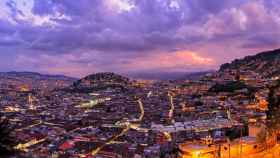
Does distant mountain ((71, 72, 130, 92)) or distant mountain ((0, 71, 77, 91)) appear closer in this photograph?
distant mountain ((71, 72, 130, 92))

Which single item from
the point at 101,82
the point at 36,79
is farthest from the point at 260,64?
the point at 36,79

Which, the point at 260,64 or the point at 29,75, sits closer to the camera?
the point at 260,64

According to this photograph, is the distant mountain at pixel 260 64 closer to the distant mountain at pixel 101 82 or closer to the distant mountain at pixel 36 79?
the distant mountain at pixel 101 82

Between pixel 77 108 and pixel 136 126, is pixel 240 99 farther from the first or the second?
pixel 77 108

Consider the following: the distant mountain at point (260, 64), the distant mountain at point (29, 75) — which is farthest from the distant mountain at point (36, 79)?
the distant mountain at point (260, 64)

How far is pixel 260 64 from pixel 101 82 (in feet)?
121

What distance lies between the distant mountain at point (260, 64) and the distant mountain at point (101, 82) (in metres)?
24.4

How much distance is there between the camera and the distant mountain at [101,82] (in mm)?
119500

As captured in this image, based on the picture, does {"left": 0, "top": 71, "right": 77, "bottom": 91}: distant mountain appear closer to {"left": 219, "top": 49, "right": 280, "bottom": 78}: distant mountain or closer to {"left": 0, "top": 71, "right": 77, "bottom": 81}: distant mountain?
{"left": 0, "top": 71, "right": 77, "bottom": 81}: distant mountain

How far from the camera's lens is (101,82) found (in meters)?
130

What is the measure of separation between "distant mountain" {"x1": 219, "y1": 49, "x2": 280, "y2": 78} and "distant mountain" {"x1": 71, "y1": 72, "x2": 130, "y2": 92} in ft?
80.2

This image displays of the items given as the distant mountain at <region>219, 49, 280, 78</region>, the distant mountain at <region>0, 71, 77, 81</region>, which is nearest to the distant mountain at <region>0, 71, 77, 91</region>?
the distant mountain at <region>0, 71, 77, 81</region>

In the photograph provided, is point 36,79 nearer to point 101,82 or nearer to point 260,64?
point 101,82

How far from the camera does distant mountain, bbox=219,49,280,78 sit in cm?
10482
